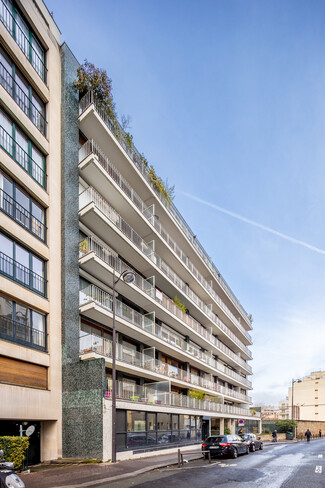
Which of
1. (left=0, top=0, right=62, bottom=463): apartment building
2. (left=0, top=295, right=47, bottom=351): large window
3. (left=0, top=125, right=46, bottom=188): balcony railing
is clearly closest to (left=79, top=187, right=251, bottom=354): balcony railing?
(left=0, top=0, right=62, bottom=463): apartment building

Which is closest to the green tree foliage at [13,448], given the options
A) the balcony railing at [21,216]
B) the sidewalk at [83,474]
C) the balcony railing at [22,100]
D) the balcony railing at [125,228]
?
the sidewalk at [83,474]

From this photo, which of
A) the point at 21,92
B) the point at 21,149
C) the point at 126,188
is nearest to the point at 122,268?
the point at 126,188

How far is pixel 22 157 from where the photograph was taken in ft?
63.7

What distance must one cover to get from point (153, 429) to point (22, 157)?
1633 cm

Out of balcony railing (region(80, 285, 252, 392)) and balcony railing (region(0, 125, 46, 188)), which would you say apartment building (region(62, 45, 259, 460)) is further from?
balcony railing (region(0, 125, 46, 188))

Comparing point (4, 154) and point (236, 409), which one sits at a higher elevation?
point (4, 154)

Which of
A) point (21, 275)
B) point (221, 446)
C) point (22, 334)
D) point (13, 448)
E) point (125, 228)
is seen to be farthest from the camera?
point (125, 228)

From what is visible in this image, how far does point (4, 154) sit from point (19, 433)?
11311 mm

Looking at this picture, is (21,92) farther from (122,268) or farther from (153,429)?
(153,429)

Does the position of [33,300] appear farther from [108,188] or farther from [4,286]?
[108,188]

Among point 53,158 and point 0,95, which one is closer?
point 0,95

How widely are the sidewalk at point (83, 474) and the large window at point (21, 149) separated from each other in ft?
40.4

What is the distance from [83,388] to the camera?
1945 centimetres

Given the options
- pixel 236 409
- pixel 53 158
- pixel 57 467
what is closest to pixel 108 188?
pixel 53 158
